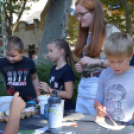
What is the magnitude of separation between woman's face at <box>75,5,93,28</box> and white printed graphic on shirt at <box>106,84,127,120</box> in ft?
2.39

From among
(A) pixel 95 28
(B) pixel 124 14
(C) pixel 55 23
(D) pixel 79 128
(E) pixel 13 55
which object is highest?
(B) pixel 124 14

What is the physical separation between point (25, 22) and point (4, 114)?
2132cm

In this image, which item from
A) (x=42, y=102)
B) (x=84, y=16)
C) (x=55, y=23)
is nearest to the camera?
(x=42, y=102)

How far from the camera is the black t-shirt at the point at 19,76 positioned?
2.61 metres

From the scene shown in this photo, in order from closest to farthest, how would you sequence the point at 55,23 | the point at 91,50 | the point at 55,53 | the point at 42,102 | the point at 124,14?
the point at 42,102
the point at 91,50
the point at 55,53
the point at 55,23
the point at 124,14

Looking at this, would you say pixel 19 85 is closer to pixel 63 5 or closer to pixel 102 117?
pixel 102 117

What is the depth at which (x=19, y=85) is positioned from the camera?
103 inches

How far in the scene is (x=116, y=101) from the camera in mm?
1494

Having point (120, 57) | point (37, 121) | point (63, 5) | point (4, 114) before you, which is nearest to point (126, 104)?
point (120, 57)

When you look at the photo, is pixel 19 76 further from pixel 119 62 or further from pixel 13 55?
pixel 119 62

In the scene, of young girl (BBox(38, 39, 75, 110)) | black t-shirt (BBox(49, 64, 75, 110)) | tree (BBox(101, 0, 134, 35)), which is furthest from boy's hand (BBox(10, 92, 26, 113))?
tree (BBox(101, 0, 134, 35))

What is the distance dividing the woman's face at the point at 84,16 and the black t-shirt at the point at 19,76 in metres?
1.17

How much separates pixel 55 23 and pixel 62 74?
162 inches

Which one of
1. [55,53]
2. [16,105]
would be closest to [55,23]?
[55,53]
